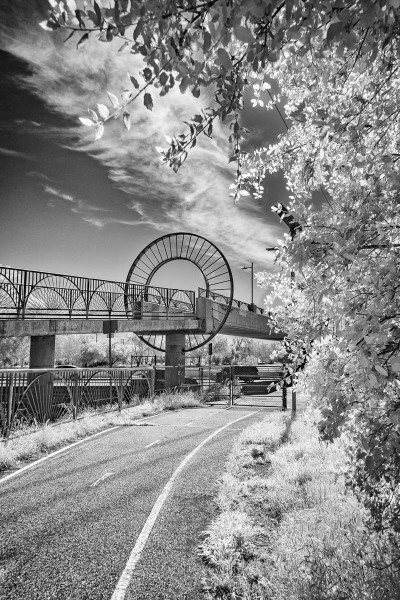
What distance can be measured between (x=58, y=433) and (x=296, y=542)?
7.95 m

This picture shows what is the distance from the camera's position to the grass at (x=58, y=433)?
877 centimetres

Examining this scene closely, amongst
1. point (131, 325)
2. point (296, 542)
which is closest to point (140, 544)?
point (296, 542)

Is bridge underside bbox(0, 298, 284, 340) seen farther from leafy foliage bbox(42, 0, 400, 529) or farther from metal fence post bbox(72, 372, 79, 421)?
metal fence post bbox(72, 372, 79, 421)

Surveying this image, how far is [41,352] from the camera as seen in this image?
16.9 metres

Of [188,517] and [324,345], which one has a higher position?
[324,345]

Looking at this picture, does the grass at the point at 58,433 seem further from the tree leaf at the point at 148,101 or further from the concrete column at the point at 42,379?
the tree leaf at the point at 148,101

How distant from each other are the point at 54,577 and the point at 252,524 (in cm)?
252

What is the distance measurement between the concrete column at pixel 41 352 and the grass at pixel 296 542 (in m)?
11.6

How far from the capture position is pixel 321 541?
4.42 metres

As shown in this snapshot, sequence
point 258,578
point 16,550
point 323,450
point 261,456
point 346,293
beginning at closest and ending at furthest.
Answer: point 346,293, point 258,578, point 16,550, point 323,450, point 261,456

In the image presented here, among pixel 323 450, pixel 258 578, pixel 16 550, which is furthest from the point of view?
pixel 323 450

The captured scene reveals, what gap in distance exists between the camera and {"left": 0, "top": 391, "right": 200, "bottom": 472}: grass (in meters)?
8.77

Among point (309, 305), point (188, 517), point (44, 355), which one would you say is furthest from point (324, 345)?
point (44, 355)

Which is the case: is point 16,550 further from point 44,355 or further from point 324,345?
point 44,355
